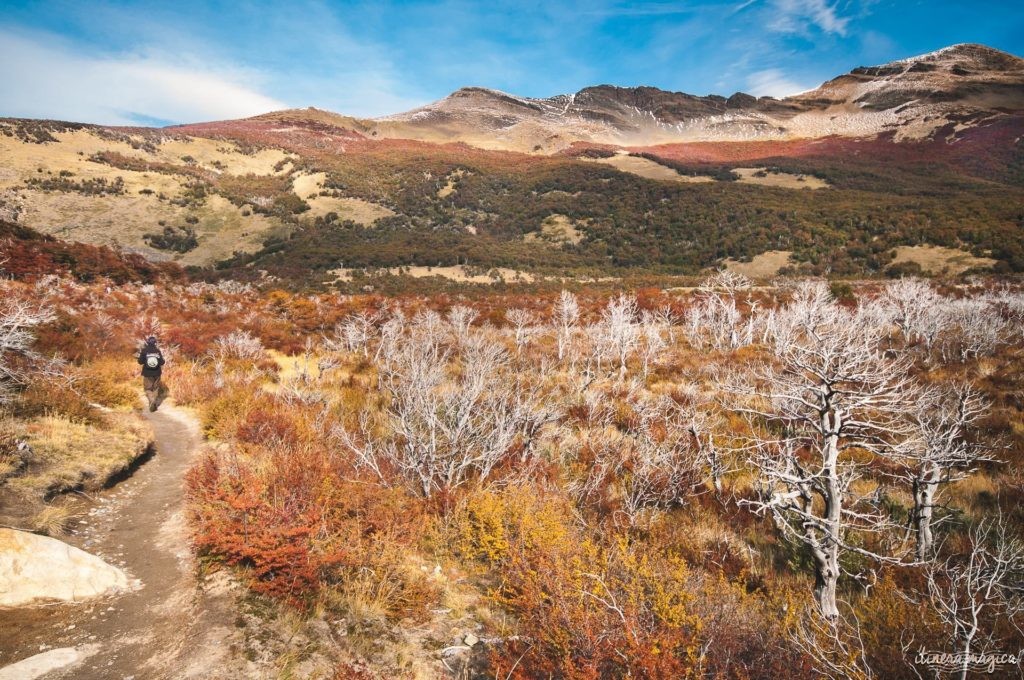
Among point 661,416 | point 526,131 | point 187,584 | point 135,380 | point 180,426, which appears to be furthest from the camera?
point 526,131

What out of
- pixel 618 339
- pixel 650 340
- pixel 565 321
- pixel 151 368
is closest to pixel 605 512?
pixel 151 368

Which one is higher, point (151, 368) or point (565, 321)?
point (151, 368)

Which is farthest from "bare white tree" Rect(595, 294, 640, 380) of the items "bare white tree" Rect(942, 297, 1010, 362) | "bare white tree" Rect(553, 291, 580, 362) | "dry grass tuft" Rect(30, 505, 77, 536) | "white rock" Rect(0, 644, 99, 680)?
"white rock" Rect(0, 644, 99, 680)

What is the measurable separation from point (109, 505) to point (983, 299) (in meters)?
27.3

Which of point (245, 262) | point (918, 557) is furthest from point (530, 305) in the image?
point (245, 262)

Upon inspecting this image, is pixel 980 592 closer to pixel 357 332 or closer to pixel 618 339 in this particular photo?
pixel 618 339

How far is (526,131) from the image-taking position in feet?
349

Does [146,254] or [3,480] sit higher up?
[146,254]

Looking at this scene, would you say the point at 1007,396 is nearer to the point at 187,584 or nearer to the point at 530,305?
the point at 187,584

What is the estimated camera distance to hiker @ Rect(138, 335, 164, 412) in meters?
8.45

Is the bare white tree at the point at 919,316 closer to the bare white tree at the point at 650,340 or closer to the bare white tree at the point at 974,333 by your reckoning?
the bare white tree at the point at 974,333

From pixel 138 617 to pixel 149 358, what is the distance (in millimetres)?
6921

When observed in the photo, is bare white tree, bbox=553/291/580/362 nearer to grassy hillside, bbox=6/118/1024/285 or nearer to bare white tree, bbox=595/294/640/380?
bare white tree, bbox=595/294/640/380

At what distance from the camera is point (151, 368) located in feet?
28.6
